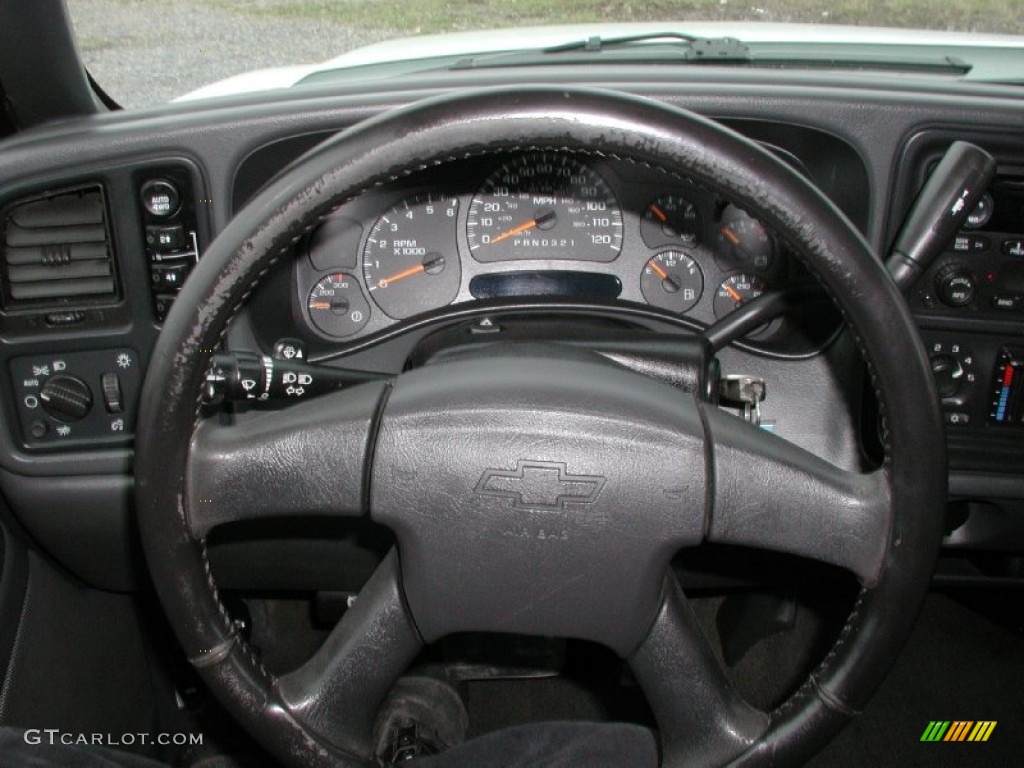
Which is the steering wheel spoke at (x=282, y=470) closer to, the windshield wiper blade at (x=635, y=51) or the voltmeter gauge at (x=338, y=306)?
the voltmeter gauge at (x=338, y=306)

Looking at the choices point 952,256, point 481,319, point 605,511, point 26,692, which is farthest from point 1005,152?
point 26,692

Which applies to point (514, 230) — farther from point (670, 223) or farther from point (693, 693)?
point (693, 693)

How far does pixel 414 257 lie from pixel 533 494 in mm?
963

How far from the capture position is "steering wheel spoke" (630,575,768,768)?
1179 mm

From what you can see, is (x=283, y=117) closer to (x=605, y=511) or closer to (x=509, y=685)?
(x=605, y=511)

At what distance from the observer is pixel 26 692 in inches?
74.9

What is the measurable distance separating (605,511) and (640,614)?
0.15m

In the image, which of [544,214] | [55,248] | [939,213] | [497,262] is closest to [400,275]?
[497,262]

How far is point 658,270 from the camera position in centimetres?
198

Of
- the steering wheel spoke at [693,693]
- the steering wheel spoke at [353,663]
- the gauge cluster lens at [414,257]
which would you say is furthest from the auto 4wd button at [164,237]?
the steering wheel spoke at [693,693]

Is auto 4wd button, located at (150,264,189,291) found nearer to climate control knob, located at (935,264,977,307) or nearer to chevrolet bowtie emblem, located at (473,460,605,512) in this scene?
chevrolet bowtie emblem, located at (473,460,605,512)

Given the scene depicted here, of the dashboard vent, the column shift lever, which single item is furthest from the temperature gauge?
the dashboard vent

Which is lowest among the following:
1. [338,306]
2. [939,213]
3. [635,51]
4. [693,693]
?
[693,693]

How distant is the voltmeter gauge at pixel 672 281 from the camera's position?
197 cm
